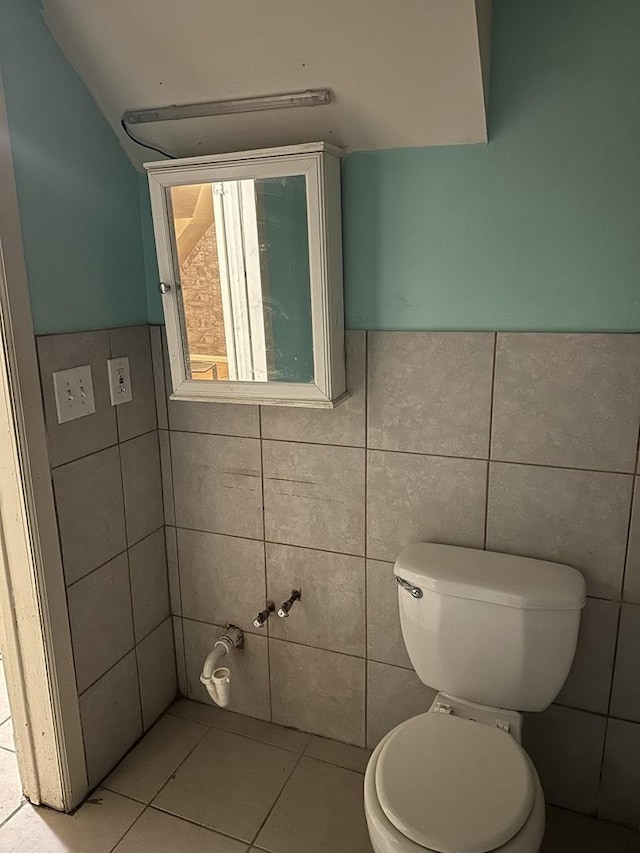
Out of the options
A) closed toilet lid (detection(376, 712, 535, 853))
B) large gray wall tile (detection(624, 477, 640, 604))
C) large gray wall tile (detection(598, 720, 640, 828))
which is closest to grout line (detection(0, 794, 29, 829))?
closed toilet lid (detection(376, 712, 535, 853))

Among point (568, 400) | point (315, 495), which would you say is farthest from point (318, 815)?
point (568, 400)

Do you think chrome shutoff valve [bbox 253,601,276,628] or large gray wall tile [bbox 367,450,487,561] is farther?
chrome shutoff valve [bbox 253,601,276,628]

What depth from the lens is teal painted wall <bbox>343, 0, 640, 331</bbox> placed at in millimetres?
1224

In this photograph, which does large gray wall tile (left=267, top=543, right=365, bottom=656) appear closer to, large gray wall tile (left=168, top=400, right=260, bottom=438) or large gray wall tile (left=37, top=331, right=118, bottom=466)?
large gray wall tile (left=168, top=400, right=260, bottom=438)

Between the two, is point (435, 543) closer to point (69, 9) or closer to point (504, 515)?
point (504, 515)

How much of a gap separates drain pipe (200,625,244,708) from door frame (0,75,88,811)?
1.14ft

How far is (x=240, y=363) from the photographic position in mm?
1514

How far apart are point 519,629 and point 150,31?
1.47 metres

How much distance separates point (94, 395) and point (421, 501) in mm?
873

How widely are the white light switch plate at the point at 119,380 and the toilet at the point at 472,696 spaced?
853 mm

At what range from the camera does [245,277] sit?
1467mm

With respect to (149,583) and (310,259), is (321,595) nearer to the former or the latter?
(149,583)

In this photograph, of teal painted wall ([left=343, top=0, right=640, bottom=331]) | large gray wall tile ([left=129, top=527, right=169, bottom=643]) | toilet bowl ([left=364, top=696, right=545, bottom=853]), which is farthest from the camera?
large gray wall tile ([left=129, top=527, right=169, bottom=643])

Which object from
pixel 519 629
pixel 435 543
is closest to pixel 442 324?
pixel 435 543
